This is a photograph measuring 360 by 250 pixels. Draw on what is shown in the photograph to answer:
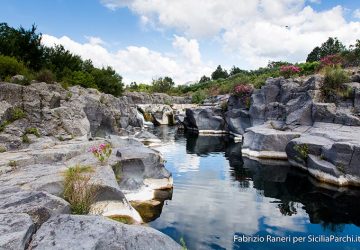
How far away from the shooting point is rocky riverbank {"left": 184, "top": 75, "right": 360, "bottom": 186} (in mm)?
14961

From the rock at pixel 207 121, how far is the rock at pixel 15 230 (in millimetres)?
34240

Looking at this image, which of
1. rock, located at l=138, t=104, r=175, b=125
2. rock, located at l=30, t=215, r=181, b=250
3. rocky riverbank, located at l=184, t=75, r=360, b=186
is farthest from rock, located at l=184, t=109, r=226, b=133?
rock, located at l=30, t=215, r=181, b=250

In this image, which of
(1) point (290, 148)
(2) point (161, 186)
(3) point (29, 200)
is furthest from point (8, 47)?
(3) point (29, 200)

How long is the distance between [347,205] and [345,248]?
12.1ft

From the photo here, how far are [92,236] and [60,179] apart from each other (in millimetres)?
3911

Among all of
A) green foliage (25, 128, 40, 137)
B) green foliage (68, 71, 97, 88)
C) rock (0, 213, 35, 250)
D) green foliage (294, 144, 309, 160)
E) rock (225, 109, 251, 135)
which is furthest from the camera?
green foliage (68, 71, 97, 88)

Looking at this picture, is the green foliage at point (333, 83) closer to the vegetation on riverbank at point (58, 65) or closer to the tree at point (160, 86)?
the vegetation on riverbank at point (58, 65)

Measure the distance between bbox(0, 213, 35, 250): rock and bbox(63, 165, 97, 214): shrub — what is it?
1.80m

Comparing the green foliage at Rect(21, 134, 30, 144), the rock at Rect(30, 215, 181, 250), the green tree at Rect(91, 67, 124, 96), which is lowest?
the rock at Rect(30, 215, 181, 250)

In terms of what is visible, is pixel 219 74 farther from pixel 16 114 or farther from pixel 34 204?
pixel 34 204

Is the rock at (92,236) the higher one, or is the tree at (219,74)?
the tree at (219,74)

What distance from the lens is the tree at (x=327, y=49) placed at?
50.1m

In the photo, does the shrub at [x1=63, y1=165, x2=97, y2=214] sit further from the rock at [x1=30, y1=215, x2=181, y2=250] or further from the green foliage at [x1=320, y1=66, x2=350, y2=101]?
the green foliage at [x1=320, y1=66, x2=350, y2=101]

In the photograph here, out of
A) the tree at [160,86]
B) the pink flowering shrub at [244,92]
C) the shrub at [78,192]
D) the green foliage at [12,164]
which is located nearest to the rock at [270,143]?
the pink flowering shrub at [244,92]
